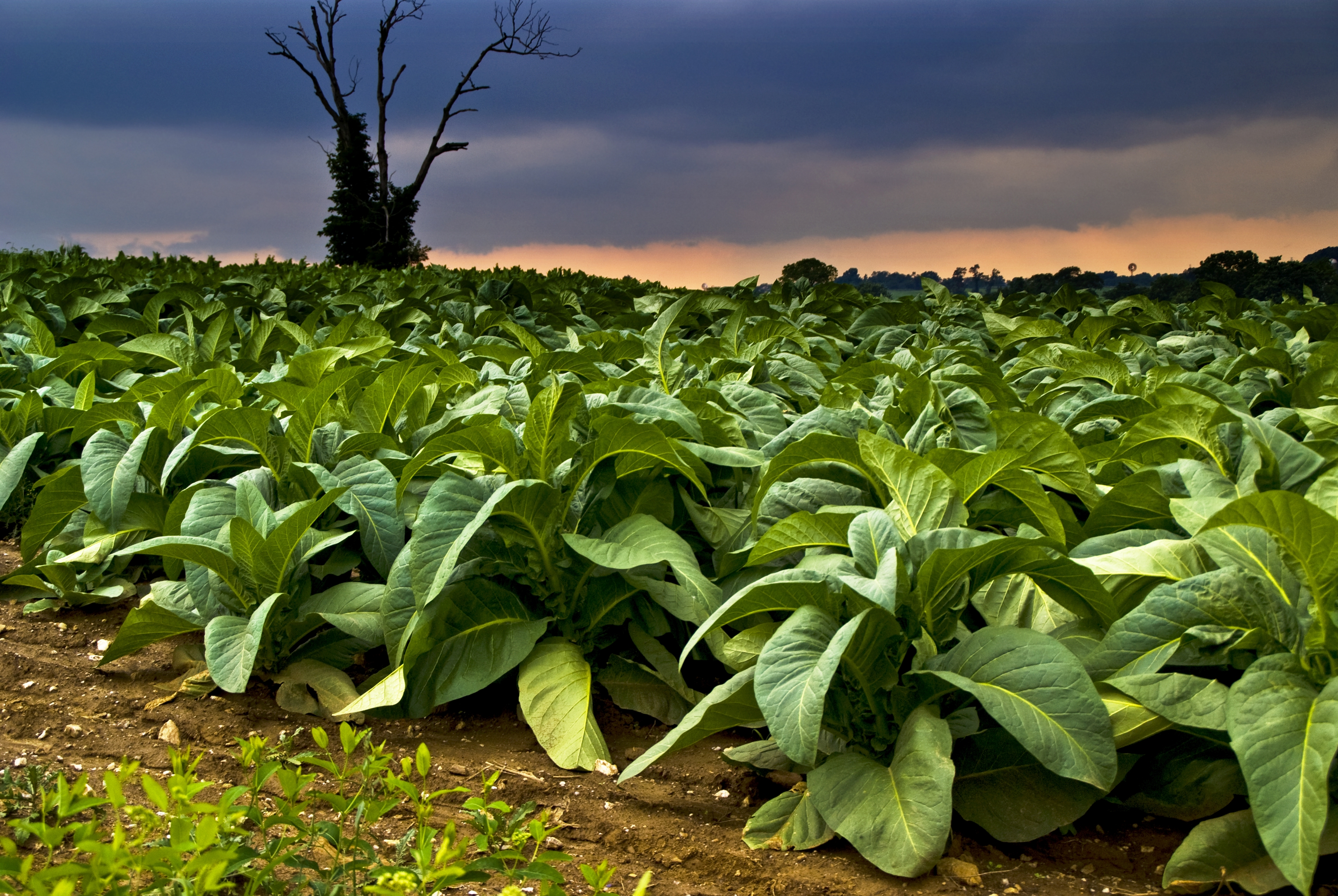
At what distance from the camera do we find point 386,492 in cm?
259

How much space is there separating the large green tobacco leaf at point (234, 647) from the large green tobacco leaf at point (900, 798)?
137 cm

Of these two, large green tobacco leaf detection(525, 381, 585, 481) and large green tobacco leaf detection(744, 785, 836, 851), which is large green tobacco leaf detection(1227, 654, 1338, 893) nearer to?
large green tobacco leaf detection(744, 785, 836, 851)

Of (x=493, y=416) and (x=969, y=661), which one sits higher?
(x=493, y=416)

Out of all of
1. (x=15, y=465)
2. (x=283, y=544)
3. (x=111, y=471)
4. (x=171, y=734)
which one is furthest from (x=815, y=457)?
(x=15, y=465)

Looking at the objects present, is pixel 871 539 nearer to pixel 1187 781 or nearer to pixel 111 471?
pixel 1187 781

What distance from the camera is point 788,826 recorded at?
1.84 meters

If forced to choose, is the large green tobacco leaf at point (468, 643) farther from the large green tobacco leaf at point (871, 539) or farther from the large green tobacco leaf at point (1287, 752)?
the large green tobacco leaf at point (1287, 752)

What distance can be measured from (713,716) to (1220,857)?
914 mm

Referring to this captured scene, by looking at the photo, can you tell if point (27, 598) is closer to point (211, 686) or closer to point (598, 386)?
point (211, 686)

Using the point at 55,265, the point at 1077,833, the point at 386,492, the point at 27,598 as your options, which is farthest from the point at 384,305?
the point at 55,265

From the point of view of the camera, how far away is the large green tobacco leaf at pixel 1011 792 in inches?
69.5

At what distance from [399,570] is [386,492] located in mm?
368

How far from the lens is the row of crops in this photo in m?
1.65

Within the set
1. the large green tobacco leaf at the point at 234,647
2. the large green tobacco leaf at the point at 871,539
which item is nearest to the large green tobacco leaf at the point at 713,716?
the large green tobacco leaf at the point at 871,539
